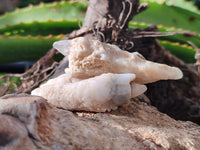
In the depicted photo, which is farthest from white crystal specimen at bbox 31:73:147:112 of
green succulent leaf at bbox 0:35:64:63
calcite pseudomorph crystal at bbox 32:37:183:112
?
green succulent leaf at bbox 0:35:64:63

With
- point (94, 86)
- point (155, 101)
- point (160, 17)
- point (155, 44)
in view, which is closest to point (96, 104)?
point (94, 86)

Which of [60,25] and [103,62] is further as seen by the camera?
[60,25]

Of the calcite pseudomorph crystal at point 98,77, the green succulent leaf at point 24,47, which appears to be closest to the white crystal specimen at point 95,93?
the calcite pseudomorph crystal at point 98,77

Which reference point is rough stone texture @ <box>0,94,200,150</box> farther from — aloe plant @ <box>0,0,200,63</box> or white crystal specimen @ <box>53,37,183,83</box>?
aloe plant @ <box>0,0,200,63</box>

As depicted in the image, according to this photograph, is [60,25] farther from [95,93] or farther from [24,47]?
[95,93]

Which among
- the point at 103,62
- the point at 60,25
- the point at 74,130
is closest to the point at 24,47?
the point at 60,25

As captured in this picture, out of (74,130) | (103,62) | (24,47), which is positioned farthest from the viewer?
(24,47)

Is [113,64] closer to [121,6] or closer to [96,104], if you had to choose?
[96,104]
